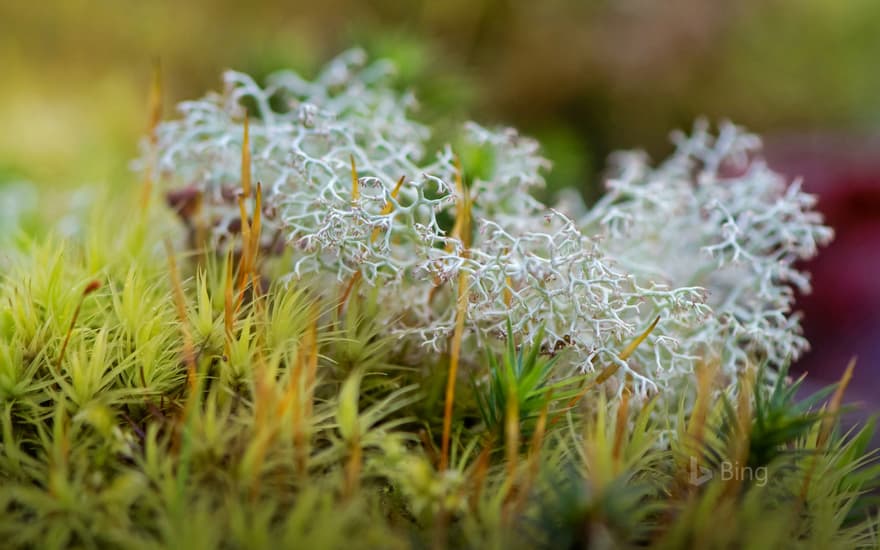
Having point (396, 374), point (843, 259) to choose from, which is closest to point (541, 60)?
point (843, 259)

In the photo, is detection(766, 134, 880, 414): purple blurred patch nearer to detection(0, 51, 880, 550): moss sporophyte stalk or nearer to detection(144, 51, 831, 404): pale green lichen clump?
detection(144, 51, 831, 404): pale green lichen clump

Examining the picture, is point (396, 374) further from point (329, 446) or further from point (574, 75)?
point (574, 75)

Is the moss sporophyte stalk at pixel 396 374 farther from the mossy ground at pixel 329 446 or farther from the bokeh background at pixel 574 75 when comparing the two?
the bokeh background at pixel 574 75

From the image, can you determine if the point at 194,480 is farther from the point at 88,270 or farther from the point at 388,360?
the point at 88,270

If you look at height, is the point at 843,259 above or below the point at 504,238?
above

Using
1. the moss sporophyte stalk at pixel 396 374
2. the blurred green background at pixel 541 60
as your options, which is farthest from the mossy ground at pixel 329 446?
the blurred green background at pixel 541 60

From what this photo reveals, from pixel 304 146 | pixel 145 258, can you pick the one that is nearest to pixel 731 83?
pixel 304 146
